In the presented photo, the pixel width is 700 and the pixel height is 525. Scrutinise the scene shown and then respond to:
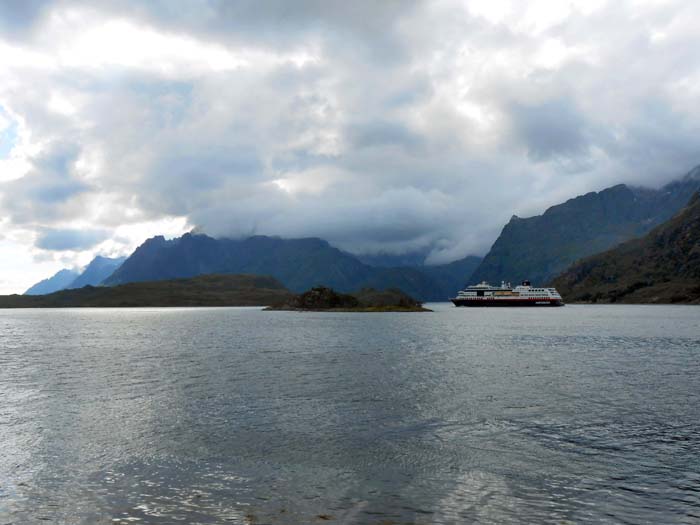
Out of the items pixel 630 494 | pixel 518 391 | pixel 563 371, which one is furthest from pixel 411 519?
pixel 563 371

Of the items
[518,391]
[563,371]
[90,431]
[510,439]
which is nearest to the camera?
[510,439]

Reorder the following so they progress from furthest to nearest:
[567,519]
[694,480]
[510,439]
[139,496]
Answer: [510,439] < [694,480] < [139,496] < [567,519]

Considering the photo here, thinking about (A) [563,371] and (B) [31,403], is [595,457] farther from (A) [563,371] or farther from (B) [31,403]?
(B) [31,403]

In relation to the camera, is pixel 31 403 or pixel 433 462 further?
pixel 31 403

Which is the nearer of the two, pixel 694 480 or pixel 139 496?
pixel 139 496

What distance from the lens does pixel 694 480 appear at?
23.2m

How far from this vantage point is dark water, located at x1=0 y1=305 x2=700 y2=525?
20.1m

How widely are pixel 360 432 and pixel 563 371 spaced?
36.2 meters

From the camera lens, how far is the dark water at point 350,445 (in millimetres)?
20141

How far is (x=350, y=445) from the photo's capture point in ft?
96.0

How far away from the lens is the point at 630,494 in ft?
70.4

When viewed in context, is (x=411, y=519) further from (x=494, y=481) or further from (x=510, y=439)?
(x=510, y=439)

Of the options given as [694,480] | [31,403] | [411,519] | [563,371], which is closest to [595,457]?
[694,480]

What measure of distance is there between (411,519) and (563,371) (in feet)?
153
